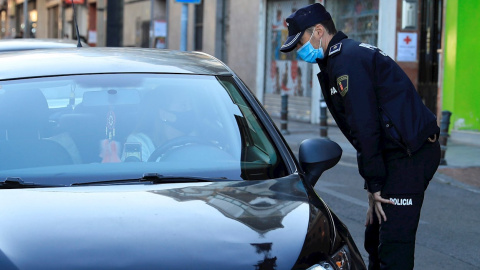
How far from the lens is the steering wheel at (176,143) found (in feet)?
13.5

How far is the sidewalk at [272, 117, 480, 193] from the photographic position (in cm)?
1149

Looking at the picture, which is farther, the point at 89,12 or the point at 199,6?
the point at 89,12

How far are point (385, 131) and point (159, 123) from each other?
1.07m

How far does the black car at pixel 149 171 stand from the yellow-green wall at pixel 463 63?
12.8m

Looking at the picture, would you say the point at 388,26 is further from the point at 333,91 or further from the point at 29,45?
the point at 333,91

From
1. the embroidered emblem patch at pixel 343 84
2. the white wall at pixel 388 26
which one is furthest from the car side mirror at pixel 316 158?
the white wall at pixel 388 26

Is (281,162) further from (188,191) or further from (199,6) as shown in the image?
(199,6)

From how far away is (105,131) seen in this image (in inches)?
161

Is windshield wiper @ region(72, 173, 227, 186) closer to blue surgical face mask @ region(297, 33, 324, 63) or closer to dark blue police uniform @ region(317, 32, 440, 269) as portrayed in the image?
dark blue police uniform @ region(317, 32, 440, 269)

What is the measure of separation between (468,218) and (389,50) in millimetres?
10361

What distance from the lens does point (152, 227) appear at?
3.11 metres

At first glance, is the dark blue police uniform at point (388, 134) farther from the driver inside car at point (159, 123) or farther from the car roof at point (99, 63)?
the driver inside car at point (159, 123)

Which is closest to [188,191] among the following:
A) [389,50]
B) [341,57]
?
[341,57]

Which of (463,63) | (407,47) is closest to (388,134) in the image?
(463,63)
